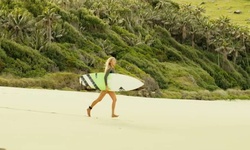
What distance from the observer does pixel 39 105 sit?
13.4 meters

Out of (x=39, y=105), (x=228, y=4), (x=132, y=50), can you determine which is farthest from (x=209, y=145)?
(x=228, y=4)

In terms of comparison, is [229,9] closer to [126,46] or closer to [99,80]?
[126,46]

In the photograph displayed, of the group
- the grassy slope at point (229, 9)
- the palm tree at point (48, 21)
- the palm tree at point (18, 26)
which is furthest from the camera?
the grassy slope at point (229, 9)

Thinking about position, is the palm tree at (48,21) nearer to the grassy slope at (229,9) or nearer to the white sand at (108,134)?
the white sand at (108,134)

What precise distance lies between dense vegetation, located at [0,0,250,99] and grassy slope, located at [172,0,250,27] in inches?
1337

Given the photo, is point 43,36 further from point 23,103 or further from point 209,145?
point 209,145

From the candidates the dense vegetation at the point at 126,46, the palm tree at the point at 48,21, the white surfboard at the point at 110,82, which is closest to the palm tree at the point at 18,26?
the dense vegetation at the point at 126,46

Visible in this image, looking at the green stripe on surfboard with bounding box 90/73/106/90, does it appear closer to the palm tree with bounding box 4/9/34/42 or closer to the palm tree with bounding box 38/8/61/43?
the palm tree with bounding box 4/9/34/42

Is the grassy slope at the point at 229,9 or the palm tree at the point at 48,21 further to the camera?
the grassy slope at the point at 229,9

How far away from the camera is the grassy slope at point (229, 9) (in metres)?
144

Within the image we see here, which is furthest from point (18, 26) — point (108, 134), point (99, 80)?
point (108, 134)

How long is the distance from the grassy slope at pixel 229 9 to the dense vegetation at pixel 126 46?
34.0 m

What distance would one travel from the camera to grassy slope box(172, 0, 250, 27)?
144500mm

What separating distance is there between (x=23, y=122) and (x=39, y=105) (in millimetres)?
4225
